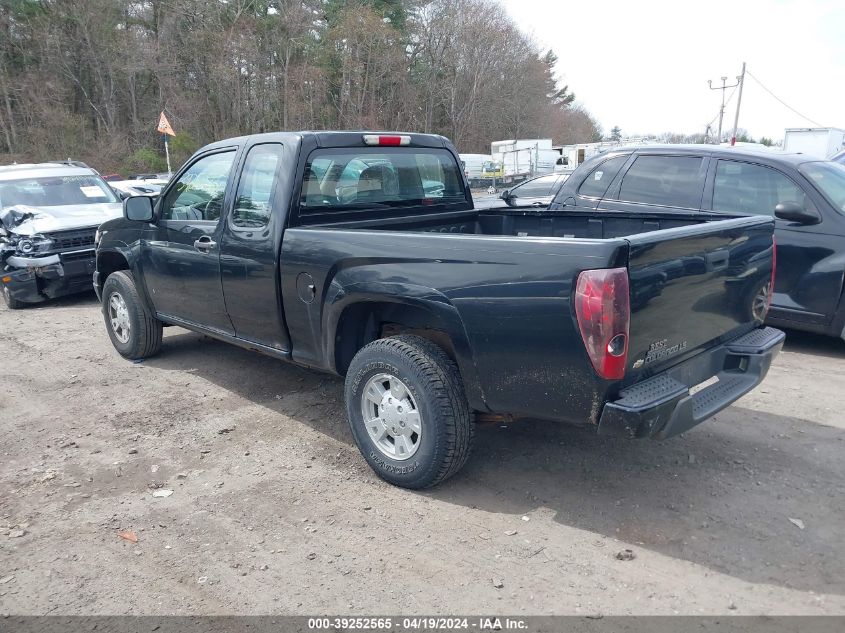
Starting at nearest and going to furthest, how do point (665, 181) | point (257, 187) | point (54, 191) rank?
point (257, 187)
point (665, 181)
point (54, 191)

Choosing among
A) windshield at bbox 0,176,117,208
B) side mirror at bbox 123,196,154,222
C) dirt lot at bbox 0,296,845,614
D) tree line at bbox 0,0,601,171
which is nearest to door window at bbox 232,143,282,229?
side mirror at bbox 123,196,154,222

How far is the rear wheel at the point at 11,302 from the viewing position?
28.8 feet

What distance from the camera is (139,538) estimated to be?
334 centimetres

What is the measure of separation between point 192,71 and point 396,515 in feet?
126

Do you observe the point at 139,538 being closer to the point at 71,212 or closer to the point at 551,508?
the point at 551,508

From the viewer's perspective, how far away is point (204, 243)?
4812 mm

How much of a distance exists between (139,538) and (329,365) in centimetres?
140

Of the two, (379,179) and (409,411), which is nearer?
(409,411)

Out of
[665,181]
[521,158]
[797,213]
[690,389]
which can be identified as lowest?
[690,389]

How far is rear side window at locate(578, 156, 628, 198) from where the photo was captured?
666cm

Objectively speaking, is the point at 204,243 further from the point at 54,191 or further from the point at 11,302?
the point at 54,191

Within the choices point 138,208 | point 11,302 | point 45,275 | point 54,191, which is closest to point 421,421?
point 138,208

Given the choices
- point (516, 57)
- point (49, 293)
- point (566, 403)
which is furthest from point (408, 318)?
point (516, 57)

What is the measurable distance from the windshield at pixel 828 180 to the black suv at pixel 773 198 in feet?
0.04
